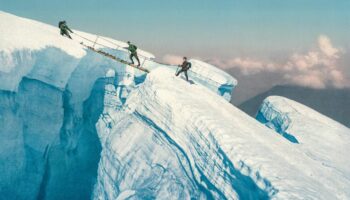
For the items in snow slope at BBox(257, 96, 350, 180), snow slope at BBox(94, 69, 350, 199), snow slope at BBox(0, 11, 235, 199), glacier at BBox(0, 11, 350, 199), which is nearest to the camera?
snow slope at BBox(94, 69, 350, 199)

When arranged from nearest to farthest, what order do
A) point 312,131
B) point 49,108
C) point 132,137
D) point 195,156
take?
1. point 195,156
2. point 132,137
3. point 49,108
4. point 312,131

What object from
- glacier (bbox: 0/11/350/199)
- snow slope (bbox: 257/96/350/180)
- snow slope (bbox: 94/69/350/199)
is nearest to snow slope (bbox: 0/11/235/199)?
glacier (bbox: 0/11/350/199)

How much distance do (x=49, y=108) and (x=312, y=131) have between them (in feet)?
37.3

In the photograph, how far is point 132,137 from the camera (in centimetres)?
1288

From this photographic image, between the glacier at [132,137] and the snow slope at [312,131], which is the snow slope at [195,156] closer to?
the glacier at [132,137]

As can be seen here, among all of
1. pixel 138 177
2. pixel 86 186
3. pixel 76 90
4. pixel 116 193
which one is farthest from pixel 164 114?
pixel 86 186

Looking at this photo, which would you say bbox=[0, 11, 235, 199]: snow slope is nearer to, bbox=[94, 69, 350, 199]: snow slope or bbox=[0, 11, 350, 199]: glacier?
bbox=[0, 11, 350, 199]: glacier

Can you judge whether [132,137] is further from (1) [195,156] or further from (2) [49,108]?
(2) [49,108]

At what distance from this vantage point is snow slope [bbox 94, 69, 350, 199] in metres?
8.86

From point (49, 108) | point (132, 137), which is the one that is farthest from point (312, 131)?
point (49, 108)

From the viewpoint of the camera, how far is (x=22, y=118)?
47.4ft

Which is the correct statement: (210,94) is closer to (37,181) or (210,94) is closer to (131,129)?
(131,129)

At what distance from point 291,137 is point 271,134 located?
3.03m

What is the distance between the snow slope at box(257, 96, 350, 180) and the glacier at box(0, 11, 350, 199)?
0.07 metres
